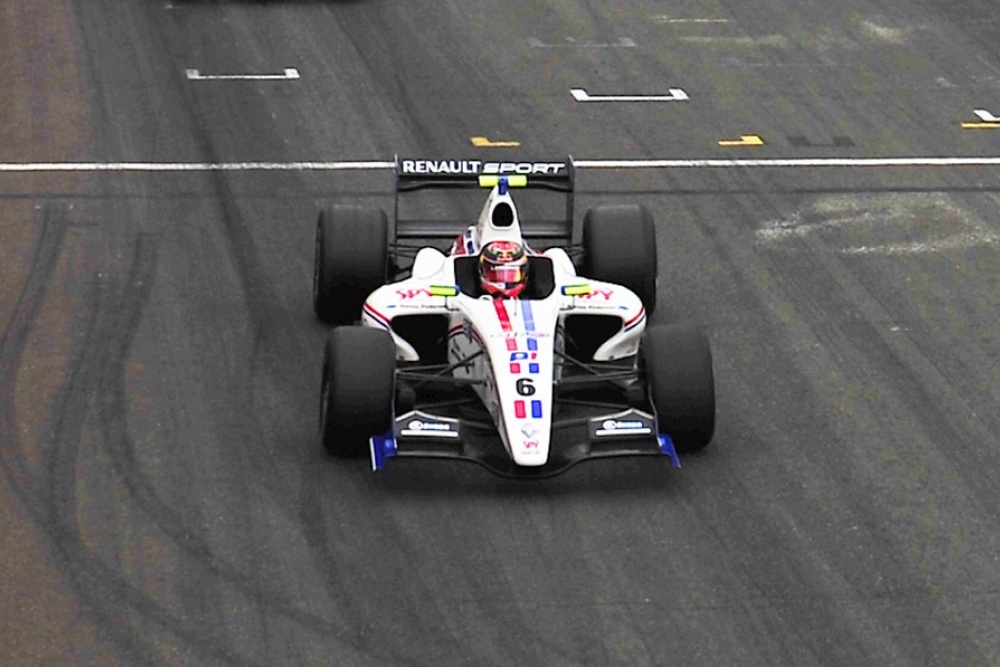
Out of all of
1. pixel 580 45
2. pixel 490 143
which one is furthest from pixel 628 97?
pixel 490 143

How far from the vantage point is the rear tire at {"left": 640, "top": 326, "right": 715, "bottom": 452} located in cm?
1570

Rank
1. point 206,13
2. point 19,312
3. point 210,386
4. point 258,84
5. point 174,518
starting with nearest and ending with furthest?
point 174,518 → point 210,386 → point 19,312 → point 258,84 → point 206,13

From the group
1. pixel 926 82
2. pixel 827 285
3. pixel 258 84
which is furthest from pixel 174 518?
pixel 926 82

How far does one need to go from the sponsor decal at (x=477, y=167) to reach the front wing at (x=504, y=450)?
3143 mm

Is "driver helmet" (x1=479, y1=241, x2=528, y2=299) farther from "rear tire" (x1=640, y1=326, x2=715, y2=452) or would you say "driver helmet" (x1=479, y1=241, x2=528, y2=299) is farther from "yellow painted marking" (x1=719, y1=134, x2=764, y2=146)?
"yellow painted marking" (x1=719, y1=134, x2=764, y2=146)

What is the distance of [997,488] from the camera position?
621 inches

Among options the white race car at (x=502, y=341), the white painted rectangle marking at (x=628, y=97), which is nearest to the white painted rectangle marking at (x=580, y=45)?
the white painted rectangle marking at (x=628, y=97)

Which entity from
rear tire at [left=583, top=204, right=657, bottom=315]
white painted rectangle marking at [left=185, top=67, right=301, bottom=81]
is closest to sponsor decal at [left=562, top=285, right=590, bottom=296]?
rear tire at [left=583, top=204, right=657, bottom=315]

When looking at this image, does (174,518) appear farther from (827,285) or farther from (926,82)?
(926,82)

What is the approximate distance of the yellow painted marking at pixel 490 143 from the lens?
77.0 ft

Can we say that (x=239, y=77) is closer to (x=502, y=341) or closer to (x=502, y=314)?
(x=502, y=314)

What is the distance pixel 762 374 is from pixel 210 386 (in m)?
4.26

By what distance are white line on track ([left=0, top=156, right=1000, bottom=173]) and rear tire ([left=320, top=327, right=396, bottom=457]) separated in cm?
688

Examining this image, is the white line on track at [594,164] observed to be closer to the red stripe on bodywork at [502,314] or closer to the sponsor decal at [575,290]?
the sponsor decal at [575,290]
